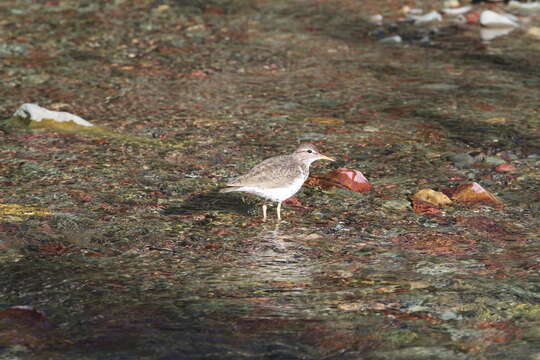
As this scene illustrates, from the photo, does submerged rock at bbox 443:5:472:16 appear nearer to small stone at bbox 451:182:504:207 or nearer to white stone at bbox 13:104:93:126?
white stone at bbox 13:104:93:126

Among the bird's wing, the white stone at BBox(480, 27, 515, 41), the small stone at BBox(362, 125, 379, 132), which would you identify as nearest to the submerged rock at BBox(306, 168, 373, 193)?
the bird's wing

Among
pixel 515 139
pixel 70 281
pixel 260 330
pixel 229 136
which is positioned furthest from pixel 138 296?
pixel 515 139

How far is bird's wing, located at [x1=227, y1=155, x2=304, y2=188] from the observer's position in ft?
31.9

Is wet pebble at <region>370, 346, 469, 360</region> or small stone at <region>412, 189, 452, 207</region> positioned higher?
wet pebble at <region>370, 346, 469, 360</region>

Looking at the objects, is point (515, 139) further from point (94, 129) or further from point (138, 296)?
point (138, 296)

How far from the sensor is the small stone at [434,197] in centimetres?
1051

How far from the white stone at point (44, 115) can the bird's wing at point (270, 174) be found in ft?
14.7

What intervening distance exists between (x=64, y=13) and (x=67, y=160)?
416 inches

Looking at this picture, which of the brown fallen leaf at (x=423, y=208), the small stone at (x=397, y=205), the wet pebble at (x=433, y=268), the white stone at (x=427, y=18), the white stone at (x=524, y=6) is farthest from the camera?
the white stone at (x=524, y=6)

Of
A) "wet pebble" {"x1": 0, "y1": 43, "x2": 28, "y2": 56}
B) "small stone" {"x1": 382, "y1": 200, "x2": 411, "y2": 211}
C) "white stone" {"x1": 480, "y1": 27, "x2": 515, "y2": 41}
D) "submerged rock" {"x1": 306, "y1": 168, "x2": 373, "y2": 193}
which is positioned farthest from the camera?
"white stone" {"x1": 480, "y1": 27, "x2": 515, "y2": 41}

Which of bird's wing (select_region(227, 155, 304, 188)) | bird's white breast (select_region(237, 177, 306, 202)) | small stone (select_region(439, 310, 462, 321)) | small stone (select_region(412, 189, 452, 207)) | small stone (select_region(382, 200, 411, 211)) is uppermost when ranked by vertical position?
bird's wing (select_region(227, 155, 304, 188))

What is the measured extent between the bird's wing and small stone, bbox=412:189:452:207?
62.1 inches

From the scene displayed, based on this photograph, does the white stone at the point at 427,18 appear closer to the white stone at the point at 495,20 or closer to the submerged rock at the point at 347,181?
the white stone at the point at 495,20

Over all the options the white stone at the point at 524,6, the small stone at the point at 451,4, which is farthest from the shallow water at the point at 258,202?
the small stone at the point at 451,4
